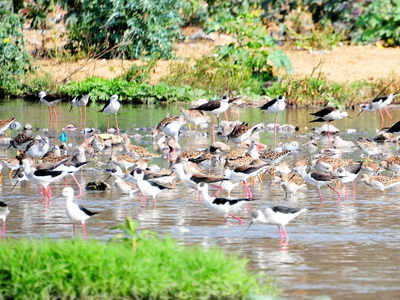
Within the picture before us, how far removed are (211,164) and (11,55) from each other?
1430 cm

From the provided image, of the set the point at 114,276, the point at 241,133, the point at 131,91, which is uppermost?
the point at 131,91

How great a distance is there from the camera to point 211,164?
17906 millimetres

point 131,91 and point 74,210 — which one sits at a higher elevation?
point 131,91

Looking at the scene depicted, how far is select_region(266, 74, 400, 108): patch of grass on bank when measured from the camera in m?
29.9

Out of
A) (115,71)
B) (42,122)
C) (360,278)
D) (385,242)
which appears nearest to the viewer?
(360,278)

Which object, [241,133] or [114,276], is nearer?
[114,276]

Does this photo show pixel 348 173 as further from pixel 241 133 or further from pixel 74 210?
pixel 74 210

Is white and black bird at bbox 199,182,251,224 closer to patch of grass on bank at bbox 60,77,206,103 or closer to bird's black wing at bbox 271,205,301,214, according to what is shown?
bird's black wing at bbox 271,205,301,214

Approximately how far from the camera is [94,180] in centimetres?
1653

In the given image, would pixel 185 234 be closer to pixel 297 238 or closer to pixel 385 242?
pixel 297 238

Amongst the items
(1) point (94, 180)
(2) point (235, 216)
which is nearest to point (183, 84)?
(1) point (94, 180)

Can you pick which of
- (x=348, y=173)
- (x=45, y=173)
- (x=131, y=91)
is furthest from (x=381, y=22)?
(x=45, y=173)

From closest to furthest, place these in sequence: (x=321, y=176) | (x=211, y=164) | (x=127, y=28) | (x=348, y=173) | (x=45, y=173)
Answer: (x=45, y=173), (x=321, y=176), (x=348, y=173), (x=211, y=164), (x=127, y=28)

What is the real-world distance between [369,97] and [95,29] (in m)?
10.3
